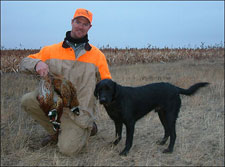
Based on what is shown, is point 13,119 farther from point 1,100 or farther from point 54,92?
point 54,92

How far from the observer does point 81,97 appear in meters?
3.65

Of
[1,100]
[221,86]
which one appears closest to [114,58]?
[221,86]

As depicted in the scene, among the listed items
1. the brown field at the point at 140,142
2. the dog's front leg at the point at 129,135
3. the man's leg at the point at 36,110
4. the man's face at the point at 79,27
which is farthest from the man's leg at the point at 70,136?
the man's face at the point at 79,27

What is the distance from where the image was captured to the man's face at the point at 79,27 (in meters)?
3.60

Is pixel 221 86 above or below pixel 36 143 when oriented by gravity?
above

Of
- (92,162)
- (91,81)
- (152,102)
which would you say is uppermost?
(91,81)

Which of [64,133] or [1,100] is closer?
[64,133]

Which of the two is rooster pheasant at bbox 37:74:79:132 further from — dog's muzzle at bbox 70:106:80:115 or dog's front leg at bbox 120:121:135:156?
dog's front leg at bbox 120:121:135:156

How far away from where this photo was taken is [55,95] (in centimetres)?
324

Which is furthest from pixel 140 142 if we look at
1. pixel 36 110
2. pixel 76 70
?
pixel 36 110

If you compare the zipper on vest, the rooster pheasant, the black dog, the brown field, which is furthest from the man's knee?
the zipper on vest

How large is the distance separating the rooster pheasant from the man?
0.31 m

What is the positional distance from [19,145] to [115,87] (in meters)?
1.83

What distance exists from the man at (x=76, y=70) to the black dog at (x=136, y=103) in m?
0.34
